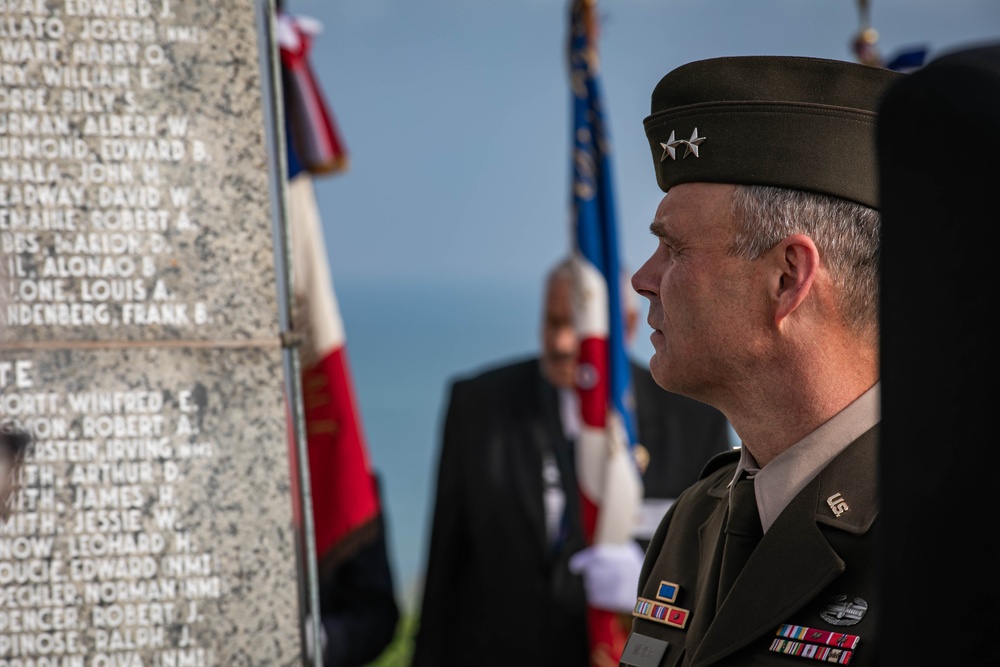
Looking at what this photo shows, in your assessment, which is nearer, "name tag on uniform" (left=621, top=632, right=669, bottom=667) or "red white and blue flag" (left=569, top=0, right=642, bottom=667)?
"name tag on uniform" (left=621, top=632, right=669, bottom=667)

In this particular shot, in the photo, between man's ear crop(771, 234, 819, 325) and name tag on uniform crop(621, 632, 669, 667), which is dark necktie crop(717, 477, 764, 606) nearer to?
name tag on uniform crop(621, 632, 669, 667)

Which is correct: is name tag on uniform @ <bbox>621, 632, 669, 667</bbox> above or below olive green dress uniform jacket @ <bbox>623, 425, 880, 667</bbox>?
below

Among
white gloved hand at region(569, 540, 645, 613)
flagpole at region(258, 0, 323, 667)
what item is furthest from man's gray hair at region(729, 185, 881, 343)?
white gloved hand at region(569, 540, 645, 613)

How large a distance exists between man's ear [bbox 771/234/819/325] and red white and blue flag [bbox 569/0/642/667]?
284cm

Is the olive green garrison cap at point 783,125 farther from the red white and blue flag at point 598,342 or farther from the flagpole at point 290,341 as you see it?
the red white and blue flag at point 598,342

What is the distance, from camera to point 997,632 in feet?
2.39

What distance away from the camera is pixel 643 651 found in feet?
5.64

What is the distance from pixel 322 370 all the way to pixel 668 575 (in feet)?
7.38

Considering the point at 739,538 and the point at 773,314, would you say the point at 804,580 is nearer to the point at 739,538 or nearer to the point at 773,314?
the point at 739,538

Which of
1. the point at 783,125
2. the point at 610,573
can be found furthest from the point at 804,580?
the point at 610,573

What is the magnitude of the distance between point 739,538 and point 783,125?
585mm

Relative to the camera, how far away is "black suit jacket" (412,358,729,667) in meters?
4.41

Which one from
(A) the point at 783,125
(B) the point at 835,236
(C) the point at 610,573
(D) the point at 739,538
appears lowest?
(C) the point at 610,573

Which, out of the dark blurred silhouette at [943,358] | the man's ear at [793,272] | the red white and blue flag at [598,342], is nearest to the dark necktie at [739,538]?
the man's ear at [793,272]
